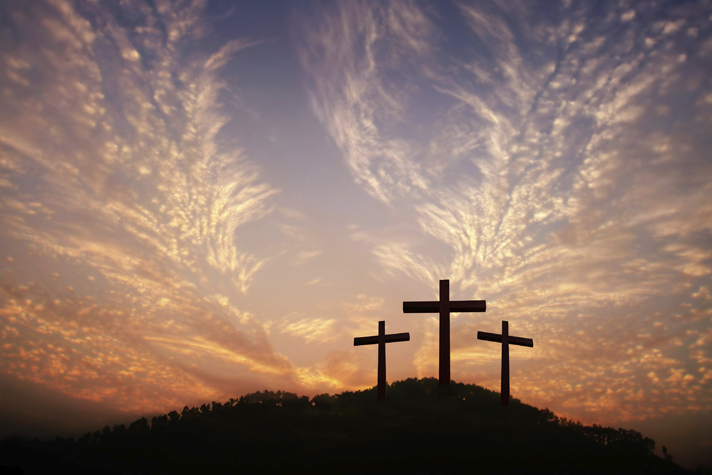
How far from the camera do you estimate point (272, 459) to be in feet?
49.7

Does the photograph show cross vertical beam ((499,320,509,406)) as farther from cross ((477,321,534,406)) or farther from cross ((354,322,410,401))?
cross ((354,322,410,401))

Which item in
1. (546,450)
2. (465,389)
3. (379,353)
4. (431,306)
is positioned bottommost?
(546,450)

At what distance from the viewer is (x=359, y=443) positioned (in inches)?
624

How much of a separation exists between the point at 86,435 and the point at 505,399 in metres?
17.8

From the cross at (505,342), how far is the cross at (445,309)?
4.20 ft

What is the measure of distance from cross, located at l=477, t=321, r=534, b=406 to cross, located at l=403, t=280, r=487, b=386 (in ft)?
4.20

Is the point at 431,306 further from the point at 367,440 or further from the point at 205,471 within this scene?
the point at 205,471

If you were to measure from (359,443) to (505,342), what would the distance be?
29.0ft

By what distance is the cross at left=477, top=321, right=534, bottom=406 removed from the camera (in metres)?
20.4

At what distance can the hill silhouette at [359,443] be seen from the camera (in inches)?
554

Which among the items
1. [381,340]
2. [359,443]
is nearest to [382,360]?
[381,340]

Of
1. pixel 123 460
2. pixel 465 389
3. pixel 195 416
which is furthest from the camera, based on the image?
pixel 465 389

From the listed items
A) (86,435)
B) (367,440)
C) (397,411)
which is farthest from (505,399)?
(86,435)

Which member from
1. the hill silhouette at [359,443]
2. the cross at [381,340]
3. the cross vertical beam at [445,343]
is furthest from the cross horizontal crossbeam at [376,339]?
the hill silhouette at [359,443]
